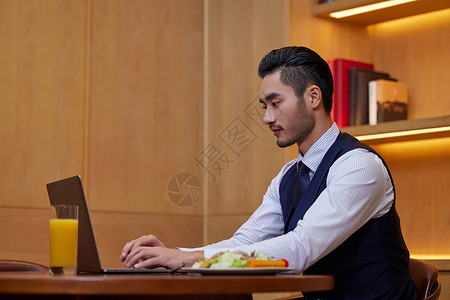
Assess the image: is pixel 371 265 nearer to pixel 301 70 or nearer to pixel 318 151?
pixel 318 151

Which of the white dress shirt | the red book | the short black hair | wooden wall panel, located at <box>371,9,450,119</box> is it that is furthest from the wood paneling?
the white dress shirt

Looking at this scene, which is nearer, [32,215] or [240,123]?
[32,215]

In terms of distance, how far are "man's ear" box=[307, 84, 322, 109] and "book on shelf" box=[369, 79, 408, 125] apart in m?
0.94

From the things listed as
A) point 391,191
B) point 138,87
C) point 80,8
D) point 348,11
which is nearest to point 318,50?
point 348,11

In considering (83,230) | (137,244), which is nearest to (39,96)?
(137,244)

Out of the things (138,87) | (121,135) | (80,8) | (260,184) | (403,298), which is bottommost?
(403,298)

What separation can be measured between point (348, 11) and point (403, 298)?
69.1 inches

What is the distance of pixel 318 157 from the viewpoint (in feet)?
6.49

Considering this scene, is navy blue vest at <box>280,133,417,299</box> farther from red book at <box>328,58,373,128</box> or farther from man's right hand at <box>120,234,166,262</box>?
red book at <box>328,58,373,128</box>

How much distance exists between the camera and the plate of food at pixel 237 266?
1271 millimetres

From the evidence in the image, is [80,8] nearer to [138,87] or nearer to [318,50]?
[138,87]

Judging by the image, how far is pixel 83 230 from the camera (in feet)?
4.91

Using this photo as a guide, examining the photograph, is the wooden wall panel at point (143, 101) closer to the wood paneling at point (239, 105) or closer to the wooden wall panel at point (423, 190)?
the wood paneling at point (239, 105)

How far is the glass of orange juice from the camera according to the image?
1.33 m
